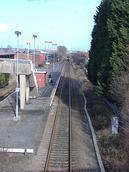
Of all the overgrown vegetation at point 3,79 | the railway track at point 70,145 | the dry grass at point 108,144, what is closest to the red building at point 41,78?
the overgrown vegetation at point 3,79

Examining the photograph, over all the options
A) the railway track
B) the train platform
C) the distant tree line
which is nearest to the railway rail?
the railway track

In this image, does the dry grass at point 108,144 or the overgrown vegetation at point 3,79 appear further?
the overgrown vegetation at point 3,79

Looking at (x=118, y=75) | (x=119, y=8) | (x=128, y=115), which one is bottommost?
(x=128, y=115)

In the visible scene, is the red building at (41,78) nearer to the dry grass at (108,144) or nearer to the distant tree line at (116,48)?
the dry grass at (108,144)

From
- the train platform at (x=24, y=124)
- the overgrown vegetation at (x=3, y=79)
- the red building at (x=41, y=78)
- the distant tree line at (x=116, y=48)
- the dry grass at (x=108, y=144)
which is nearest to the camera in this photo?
the dry grass at (x=108, y=144)

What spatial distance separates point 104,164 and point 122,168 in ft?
4.16

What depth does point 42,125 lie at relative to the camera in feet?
78.0

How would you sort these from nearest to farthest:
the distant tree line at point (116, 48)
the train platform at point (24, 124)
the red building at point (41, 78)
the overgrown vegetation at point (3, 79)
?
the train platform at point (24, 124), the distant tree line at point (116, 48), the red building at point (41, 78), the overgrown vegetation at point (3, 79)

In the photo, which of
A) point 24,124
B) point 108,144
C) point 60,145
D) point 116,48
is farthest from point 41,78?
point 108,144

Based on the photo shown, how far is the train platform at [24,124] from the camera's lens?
62.4 feet

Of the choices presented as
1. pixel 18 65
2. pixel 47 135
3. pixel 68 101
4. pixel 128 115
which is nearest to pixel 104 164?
pixel 128 115

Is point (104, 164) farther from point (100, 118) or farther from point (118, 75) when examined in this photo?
point (100, 118)

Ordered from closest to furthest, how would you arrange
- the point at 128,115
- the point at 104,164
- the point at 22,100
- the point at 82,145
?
1. the point at 104,164
2. the point at 128,115
3. the point at 82,145
4. the point at 22,100

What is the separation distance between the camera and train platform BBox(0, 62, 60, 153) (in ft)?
62.4
